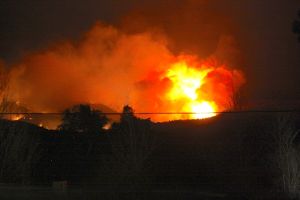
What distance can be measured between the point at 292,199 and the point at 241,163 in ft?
50.4

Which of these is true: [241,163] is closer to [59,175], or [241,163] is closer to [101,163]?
[101,163]

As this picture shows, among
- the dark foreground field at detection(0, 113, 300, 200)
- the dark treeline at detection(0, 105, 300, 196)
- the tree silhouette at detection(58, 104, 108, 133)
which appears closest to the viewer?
the dark foreground field at detection(0, 113, 300, 200)

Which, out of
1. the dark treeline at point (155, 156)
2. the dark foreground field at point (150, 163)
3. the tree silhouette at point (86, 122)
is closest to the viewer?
the dark foreground field at point (150, 163)

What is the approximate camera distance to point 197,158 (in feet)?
167

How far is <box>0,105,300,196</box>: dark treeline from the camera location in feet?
126

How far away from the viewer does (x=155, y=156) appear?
50594mm

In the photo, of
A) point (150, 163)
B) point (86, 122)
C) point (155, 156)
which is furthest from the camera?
point (86, 122)

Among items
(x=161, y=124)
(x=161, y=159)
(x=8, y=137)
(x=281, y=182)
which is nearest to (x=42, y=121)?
(x=161, y=124)

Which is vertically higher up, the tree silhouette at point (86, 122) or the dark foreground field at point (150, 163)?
the tree silhouette at point (86, 122)

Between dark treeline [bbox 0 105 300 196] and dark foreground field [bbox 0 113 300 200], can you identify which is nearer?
dark foreground field [bbox 0 113 300 200]

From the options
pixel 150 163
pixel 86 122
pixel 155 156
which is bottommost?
pixel 150 163

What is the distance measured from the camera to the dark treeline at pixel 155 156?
1515 inches

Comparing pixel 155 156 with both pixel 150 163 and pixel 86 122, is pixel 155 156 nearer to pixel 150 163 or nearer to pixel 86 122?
pixel 150 163

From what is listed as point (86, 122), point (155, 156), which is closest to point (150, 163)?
point (155, 156)
